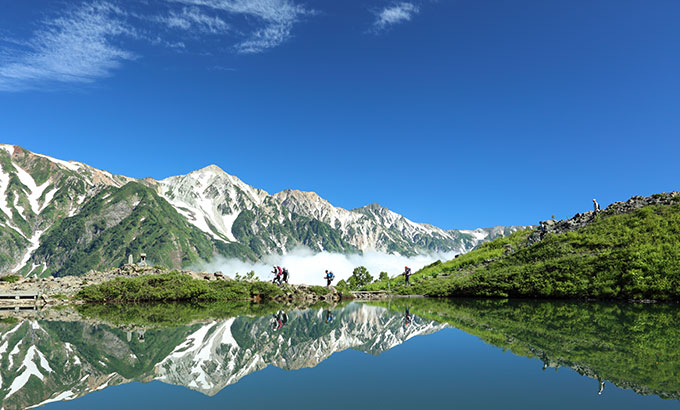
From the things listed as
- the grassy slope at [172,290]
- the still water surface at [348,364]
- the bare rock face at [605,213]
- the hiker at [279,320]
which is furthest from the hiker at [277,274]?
the bare rock face at [605,213]

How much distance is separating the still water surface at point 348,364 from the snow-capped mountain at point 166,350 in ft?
0.20

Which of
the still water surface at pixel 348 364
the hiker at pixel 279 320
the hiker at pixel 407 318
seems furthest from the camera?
the hiker at pixel 407 318

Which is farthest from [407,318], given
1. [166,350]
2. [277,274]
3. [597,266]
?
[277,274]

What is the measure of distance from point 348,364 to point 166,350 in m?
7.36

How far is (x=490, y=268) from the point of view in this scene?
50844 millimetres

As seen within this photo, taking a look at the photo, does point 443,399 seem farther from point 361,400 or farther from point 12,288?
point 12,288

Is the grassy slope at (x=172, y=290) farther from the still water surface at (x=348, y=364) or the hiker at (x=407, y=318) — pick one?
the hiker at (x=407, y=318)

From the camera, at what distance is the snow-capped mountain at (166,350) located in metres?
12.3

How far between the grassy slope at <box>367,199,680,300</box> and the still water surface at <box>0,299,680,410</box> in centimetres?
1248

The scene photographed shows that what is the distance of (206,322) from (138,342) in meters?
6.29

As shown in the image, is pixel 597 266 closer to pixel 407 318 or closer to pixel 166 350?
pixel 407 318

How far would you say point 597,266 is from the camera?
38.8 metres

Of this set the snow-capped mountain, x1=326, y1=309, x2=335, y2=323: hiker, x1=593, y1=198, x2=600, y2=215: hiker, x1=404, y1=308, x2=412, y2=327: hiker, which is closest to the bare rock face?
x1=593, y1=198, x2=600, y2=215: hiker

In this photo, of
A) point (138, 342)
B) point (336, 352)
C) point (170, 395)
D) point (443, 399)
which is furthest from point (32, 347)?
point (443, 399)
